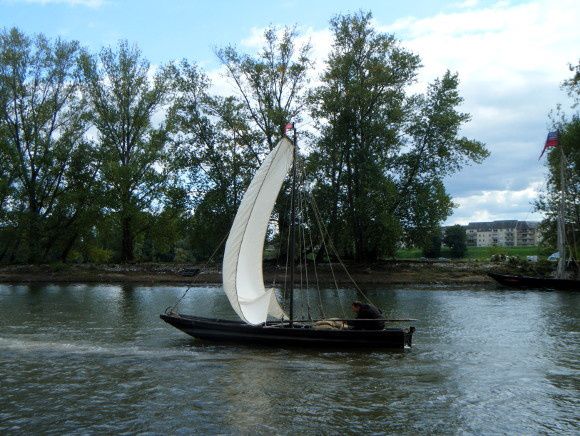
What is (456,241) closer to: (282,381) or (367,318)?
(367,318)

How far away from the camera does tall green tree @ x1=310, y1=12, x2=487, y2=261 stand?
5394 cm

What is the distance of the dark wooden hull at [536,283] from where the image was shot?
45.5 metres

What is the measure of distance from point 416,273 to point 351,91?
17.7 meters

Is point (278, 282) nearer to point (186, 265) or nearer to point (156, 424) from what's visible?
point (186, 265)

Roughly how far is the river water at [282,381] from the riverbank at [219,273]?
72.5 ft

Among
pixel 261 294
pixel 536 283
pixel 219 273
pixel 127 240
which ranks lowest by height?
pixel 536 283

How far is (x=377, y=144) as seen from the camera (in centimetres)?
5569

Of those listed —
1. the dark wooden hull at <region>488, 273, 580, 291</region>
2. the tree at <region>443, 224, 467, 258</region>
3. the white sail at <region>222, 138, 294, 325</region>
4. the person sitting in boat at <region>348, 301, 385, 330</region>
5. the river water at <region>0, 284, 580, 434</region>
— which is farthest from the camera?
the tree at <region>443, 224, 467, 258</region>

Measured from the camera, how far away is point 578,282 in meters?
45.2

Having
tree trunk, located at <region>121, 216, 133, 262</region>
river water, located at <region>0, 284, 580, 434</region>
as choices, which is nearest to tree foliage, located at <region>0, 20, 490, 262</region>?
tree trunk, located at <region>121, 216, 133, 262</region>

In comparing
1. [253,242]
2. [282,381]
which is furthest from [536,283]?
[282,381]

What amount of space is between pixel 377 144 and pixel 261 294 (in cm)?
3634

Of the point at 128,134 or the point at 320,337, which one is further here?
the point at 128,134

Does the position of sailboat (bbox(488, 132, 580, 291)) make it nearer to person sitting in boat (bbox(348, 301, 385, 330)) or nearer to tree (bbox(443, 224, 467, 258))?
person sitting in boat (bbox(348, 301, 385, 330))
